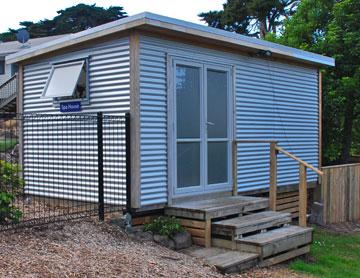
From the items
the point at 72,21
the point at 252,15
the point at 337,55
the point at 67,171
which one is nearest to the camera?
the point at 67,171

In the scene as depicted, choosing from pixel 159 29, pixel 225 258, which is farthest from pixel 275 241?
pixel 159 29

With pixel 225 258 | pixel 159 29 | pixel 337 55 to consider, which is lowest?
pixel 225 258

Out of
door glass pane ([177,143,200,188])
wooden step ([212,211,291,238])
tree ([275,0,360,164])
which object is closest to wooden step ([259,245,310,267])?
wooden step ([212,211,291,238])

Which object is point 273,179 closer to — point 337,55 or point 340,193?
point 340,193

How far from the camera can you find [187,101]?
7.72m

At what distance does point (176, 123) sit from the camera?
24.6 ft

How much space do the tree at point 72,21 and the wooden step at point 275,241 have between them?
32.6 m

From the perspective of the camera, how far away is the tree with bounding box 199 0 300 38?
83.3ft

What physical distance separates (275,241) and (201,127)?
7.22ft

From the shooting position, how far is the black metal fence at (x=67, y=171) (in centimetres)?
637

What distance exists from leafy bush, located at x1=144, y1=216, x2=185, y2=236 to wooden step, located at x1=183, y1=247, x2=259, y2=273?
→ 1.04 ft

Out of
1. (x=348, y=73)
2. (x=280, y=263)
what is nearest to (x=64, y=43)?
(x=280, y=263)

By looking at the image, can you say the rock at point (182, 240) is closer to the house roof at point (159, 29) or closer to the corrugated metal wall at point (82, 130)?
the corrugated metal wall at point (82, 130)

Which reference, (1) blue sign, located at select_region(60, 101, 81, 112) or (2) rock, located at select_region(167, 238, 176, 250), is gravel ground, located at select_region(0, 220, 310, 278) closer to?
(2) rock, located at select_region(167, 238, 176, 250)
